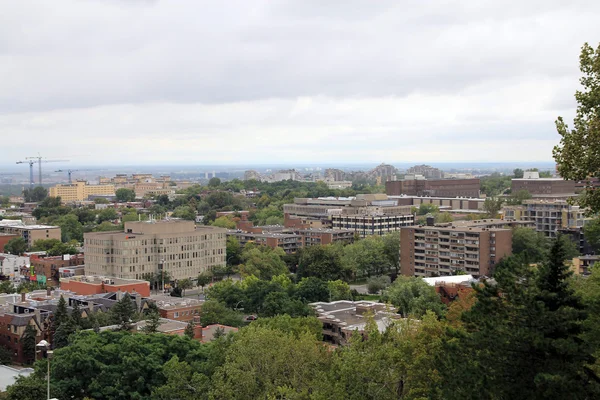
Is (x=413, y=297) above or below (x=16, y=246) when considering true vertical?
above

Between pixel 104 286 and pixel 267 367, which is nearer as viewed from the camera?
pixel 267 367

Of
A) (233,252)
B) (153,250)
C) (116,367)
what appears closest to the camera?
(116,367)

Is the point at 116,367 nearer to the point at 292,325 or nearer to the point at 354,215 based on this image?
the point at 292,325

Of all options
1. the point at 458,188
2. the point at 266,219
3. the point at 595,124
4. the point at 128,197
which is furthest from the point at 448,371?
the point at 128,197

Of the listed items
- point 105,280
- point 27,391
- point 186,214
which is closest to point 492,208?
point 186,214

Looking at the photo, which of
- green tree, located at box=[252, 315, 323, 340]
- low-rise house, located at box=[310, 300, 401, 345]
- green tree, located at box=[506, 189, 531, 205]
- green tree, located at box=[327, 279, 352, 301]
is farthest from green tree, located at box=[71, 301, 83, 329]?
green tree, located at box=[506, 189, 531, 205]

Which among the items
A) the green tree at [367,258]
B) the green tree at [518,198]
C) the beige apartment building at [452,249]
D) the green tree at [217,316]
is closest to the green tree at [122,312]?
the green tree at [217,316]

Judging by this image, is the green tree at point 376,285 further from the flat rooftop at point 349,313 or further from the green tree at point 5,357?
the green tree at point 5,357

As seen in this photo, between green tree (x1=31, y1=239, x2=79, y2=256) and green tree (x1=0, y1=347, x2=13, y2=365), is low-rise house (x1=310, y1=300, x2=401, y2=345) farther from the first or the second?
green tree (x1=31, y1=239, x2=79, y2=256)

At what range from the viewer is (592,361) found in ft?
43.0

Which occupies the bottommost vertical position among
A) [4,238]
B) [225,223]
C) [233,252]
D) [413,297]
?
[233,252]

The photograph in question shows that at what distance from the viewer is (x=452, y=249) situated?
184ft

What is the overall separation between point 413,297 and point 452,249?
16.5 metres

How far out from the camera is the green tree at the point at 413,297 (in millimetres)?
38812
